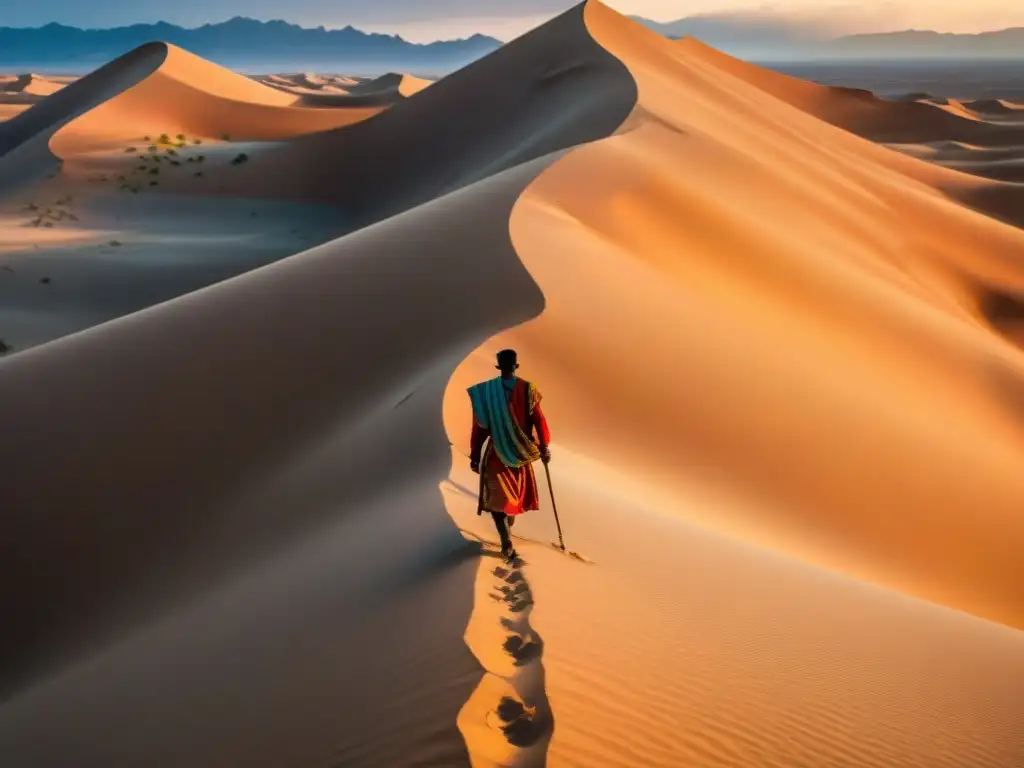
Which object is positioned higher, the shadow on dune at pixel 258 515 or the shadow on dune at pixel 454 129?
the shadow on dune at pixel 258 515

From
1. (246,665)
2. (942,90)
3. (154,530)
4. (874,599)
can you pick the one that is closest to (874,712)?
(874,599)

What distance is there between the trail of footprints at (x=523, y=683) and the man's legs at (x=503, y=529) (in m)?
0.50

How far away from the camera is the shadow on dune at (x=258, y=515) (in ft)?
13.0

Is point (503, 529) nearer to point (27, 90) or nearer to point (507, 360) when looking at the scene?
point (507, 360)

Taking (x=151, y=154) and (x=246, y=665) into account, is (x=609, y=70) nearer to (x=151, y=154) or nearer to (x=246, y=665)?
(x=151, y=154)

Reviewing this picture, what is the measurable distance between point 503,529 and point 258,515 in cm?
288

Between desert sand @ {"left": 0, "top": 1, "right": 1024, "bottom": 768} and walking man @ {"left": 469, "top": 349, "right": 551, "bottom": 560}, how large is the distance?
0.24m

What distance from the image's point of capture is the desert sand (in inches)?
150

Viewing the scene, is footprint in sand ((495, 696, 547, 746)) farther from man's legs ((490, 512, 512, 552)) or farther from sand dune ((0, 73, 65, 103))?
sand dune ((0, 73, 65, 103))

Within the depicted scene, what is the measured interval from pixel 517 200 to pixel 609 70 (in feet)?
60.0

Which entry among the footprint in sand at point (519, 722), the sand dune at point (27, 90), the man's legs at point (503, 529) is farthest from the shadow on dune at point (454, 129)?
the sand dune at point (27, 90)

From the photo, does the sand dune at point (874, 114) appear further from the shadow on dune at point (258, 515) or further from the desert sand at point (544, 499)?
the shadow on dune at point (258, 515)

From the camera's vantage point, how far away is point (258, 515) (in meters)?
6.96

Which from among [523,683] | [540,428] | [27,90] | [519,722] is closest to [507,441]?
[540,428]
